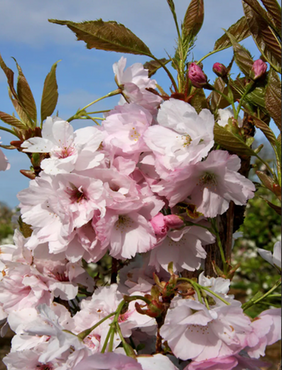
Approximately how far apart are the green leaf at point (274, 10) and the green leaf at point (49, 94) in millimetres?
437

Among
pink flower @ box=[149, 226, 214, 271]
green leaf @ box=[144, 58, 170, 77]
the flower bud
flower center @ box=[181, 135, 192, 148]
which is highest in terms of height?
the flower bud

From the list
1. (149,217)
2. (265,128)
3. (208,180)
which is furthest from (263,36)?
(149,217)

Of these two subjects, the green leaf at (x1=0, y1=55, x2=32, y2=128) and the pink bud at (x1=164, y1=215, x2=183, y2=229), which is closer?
the pink bud at (x1=164, y1=215, x2=183, y2=229)

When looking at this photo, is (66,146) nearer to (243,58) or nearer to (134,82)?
(134,82)

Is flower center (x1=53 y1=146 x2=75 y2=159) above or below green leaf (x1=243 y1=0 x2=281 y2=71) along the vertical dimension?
below

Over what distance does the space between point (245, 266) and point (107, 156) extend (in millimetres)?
4007

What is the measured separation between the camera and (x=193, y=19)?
85 cm

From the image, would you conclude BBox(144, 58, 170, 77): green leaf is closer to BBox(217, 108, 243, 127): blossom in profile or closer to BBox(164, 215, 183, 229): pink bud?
BBox(217, 108, 243, 127): blossom in profile

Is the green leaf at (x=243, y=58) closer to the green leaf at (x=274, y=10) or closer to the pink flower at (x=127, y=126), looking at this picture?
the green leaf at (x=274, y=10)

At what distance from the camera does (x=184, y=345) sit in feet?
2.15

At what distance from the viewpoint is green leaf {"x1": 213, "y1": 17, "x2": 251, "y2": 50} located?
2.80 feet

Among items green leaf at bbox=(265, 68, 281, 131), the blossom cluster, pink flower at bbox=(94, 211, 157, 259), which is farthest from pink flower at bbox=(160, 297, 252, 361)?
green leaf at bbox=(265, 68, 281, 131)

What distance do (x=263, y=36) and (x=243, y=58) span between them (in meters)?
0.06

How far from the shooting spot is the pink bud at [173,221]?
2.26 feet
